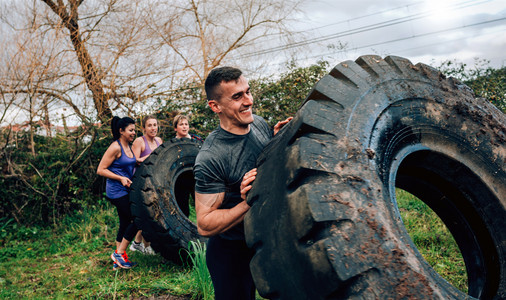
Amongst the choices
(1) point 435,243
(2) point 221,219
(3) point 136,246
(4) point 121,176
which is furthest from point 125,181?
(1) point 435,243

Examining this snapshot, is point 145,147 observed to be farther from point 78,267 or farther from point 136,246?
point 78,267

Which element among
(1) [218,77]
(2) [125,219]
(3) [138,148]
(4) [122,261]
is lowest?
(4) [122,261]

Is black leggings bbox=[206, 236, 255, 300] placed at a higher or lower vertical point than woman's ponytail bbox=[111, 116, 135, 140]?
lower

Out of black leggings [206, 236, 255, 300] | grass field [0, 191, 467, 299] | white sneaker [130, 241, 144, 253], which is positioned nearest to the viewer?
black leggings [206, 236, 255, 300]

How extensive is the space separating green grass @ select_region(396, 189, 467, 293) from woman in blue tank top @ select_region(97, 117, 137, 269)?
3849 millimetres

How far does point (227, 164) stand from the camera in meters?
2.27

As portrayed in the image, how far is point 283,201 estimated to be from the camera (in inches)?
60.1

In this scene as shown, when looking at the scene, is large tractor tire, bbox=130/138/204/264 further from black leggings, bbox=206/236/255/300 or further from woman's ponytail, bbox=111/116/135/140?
black leggings, bbox=206/236/255/300

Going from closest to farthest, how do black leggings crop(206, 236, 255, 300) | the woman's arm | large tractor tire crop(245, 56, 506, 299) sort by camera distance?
large tractor tire crop(245, 56, 506, 299) → black leggings crop(206, 236, 255, 300) → the woman's arm

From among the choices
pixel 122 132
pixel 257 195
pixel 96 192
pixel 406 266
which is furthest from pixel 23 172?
pixel 406 266

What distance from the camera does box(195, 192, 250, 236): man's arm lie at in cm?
204

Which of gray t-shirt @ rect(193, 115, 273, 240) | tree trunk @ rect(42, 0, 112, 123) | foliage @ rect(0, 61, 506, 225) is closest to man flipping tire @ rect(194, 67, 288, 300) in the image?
gray t-shirt @ rect(193, 115, 273, 240)

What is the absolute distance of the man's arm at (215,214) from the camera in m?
2.04

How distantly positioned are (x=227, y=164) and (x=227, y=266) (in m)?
0.74
